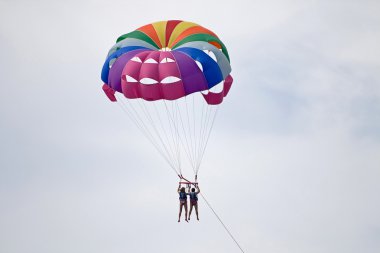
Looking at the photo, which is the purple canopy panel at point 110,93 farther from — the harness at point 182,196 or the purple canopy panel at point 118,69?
the harness at point 182,196

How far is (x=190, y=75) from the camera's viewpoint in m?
35.7

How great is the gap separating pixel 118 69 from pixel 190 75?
3124 millimetres

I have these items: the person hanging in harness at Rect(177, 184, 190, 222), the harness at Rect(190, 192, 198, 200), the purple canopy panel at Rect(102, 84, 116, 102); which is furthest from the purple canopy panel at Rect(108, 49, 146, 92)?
the harness at Rect(190, 192, 198, 200)

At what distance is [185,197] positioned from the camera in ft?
117

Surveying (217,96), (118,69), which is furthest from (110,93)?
(217,96)

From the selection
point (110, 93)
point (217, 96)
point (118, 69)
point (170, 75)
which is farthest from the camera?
point (110, 93)

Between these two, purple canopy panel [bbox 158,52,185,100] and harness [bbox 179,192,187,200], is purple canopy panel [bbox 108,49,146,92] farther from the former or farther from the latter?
harness [bbox 179,192,187,200]

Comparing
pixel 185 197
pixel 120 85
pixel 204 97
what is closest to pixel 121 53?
pixel 120 85

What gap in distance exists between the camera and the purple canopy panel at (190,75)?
1401 inches

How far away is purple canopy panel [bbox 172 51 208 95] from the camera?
35.6 m

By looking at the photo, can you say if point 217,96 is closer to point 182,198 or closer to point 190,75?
point 190,75

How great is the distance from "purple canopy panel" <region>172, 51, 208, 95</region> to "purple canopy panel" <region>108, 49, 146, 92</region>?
79.3 inches

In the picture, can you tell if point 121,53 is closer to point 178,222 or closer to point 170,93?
point 170,93

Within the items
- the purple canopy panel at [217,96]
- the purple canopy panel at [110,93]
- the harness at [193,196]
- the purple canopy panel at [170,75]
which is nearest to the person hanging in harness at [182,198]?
the harness at [193,196]
